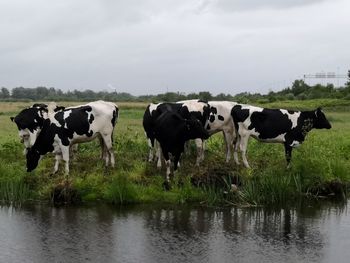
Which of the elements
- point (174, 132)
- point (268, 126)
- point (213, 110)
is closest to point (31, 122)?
point (174, 132)

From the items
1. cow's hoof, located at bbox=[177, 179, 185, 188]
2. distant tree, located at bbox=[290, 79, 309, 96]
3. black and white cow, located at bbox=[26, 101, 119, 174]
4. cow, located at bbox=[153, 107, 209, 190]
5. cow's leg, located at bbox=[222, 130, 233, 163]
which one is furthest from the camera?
distant tree, located at bbox=[290, 79, 309, 96]

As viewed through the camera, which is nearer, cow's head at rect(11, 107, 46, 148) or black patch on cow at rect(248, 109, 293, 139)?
black patch on cow at rect(248, 109, 293, 139)

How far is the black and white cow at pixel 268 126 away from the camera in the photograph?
1612cm

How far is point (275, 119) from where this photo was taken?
644 inches

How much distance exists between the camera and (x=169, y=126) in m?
14.6

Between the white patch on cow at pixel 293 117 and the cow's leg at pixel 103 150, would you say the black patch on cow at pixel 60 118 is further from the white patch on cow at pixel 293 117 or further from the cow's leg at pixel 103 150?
the white patch on cow at pixel 293 117

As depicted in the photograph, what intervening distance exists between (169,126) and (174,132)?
0.21 m

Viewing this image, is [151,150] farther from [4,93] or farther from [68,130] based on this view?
[4,93]

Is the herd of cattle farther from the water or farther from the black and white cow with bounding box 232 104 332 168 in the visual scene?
the water

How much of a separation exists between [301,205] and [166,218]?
3.71m

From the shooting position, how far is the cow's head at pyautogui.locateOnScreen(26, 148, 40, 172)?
15.3 metres

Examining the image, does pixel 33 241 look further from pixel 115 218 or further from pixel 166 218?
pixel 166 218

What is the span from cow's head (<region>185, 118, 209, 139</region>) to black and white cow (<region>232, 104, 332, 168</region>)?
1892 mm

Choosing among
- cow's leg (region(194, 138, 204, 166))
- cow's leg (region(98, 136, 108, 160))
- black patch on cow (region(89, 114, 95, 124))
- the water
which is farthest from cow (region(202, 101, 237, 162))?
the water
